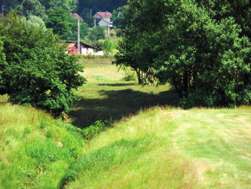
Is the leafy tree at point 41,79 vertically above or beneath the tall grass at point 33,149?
A: above

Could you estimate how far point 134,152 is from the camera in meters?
10.7

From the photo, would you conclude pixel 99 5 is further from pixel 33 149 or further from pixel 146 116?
pixel 33 149

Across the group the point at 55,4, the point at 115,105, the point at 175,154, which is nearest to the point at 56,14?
the point at 55,4

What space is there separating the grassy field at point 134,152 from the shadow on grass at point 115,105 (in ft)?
12.3

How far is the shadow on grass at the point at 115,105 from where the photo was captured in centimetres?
2253

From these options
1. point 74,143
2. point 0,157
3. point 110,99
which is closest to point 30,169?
point 0,157

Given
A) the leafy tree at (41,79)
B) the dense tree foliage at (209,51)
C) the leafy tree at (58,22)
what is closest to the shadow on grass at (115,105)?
the leafy tree at (41,79)

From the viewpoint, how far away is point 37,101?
19594 mm

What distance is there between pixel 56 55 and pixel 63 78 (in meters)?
1.98

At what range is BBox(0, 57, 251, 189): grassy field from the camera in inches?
328

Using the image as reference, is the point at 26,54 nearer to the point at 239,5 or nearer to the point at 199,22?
the point at 199,22

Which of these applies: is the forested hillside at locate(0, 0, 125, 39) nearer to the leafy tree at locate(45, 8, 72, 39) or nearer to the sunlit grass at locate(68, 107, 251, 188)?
the leafy tree at locate(45, 8, 72, 39)

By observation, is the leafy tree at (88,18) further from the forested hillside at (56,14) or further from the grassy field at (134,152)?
the grassy field at (134,152)

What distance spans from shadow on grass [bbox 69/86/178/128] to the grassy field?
12.3ft
